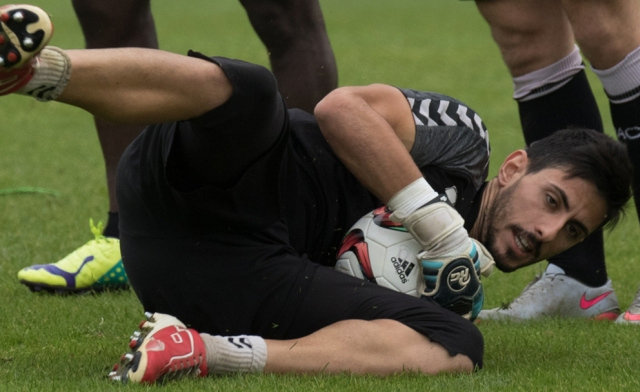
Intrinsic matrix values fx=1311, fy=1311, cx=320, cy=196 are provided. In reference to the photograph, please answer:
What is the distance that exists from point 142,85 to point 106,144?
6.34 feet

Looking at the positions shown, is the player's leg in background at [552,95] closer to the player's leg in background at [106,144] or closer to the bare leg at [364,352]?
the bare leg at [364,352]

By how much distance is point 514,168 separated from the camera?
13.3 ft

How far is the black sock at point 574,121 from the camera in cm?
461

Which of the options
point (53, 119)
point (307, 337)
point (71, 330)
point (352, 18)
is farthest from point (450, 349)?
point (352, 18)

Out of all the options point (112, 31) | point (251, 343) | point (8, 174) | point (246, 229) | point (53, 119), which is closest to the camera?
point (251, 343)

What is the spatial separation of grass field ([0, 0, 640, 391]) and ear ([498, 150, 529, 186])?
1.63 ft

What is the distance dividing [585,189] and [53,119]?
6.75 metres

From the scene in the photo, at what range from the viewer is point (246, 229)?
362 centimetres

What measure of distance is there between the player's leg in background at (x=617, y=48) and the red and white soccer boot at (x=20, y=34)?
205cm

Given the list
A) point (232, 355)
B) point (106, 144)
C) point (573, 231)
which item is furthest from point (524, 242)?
point (106, 144)

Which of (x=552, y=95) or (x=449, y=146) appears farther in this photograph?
(x=552, y=95)

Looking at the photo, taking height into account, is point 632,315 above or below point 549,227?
below

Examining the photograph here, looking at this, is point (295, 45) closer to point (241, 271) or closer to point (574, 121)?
point (574, 121)

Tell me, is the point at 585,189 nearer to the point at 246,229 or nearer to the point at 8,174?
the point at 246,229
